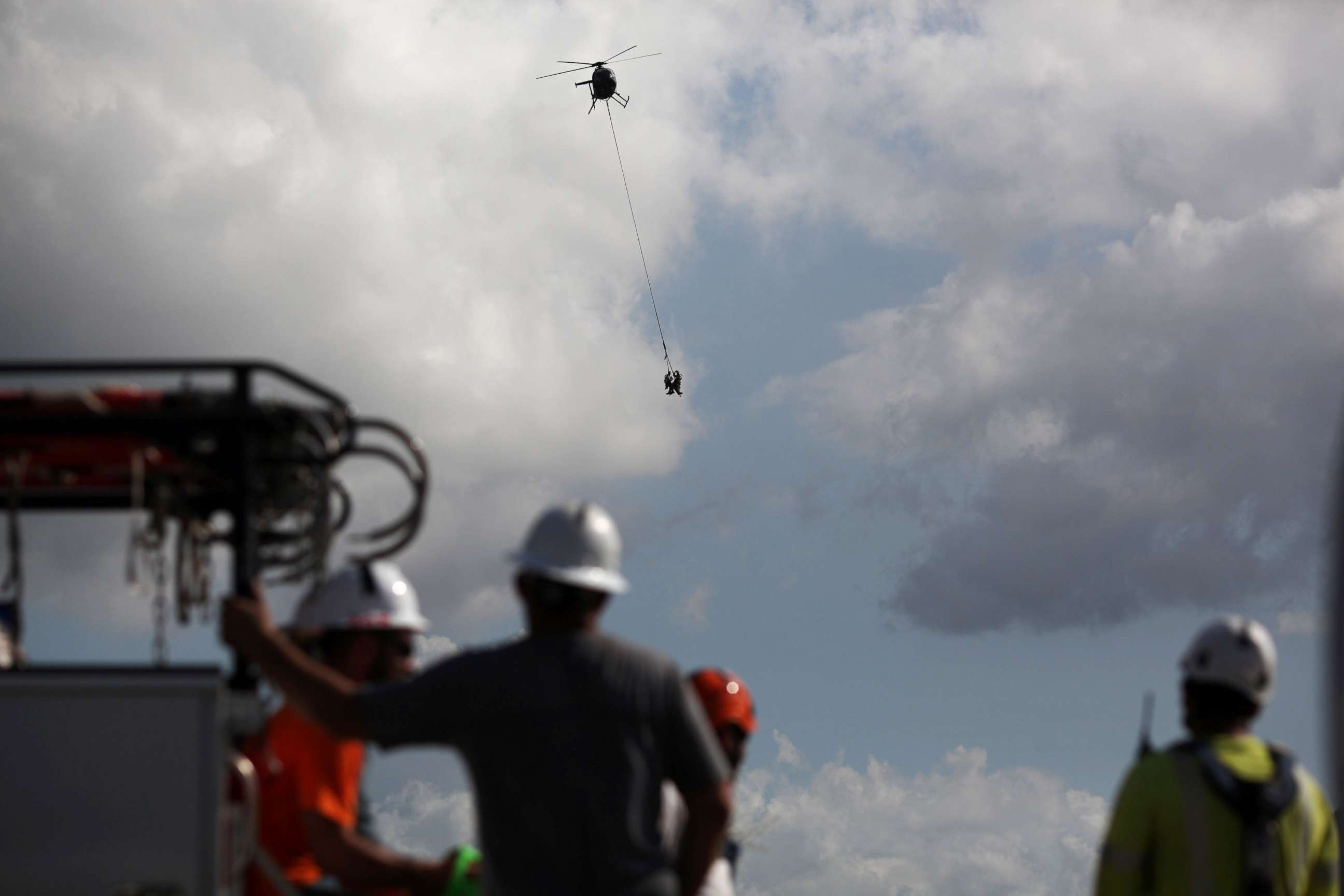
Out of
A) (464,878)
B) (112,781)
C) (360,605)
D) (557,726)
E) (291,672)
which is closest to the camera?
(557,726)

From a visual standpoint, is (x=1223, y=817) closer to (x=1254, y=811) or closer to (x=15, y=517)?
(x=1254, y=811)

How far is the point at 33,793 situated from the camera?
16.4ft

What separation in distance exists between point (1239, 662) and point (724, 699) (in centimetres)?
256

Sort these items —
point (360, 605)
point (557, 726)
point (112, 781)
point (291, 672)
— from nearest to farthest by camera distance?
point (557, 726)
point (291, 672)
point (112, 781)
point (360, 605)

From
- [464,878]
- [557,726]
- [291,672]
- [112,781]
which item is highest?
[291,672]

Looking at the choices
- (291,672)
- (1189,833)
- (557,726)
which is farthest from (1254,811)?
(291,672)

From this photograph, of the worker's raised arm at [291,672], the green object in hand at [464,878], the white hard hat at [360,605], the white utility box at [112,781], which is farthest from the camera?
the white hard hat at [360,605]

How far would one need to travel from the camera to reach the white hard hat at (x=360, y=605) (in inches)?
233

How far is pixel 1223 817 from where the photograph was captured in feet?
16.5

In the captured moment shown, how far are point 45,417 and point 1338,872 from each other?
15.9 feet

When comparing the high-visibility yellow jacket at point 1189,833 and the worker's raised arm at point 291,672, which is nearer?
the worker's raised arm at point 291,672

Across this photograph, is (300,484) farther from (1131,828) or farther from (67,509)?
(1131,828)

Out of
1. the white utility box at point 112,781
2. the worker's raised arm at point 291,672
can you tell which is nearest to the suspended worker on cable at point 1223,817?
the worker's raised arm at point 291,672

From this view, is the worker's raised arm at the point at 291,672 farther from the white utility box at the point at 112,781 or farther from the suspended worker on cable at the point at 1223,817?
the suspended worker on cable at the point at 1223,817
